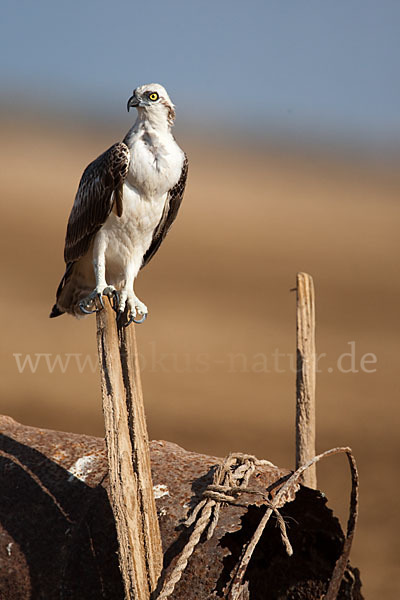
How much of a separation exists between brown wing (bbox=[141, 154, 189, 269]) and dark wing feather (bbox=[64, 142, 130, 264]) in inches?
16.0

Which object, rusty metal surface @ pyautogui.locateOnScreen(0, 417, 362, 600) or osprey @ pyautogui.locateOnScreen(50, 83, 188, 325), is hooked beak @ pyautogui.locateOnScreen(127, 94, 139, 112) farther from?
rusty metal surface @ pyautogui.locateOnScreen(0, 417, 362, 600)

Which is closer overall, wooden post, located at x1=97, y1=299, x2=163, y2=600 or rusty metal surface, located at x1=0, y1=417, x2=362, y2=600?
wooden post, located at x1=97, y1=299, x2=163, y2=600

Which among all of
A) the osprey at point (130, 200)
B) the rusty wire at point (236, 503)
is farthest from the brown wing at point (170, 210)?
the rusty wire at point (236, 503)

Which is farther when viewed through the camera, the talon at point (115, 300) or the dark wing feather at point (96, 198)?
the talon at point (115, 300)

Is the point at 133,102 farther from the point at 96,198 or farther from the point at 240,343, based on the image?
the point at 240,343

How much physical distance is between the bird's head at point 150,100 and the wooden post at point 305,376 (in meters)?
1.34

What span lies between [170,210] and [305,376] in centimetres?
143

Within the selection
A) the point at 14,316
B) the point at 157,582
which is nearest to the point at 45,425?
the point at 14,316

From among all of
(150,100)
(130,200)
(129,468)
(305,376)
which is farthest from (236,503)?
(150,100)

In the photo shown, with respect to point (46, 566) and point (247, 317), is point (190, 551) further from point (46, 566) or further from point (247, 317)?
point (247, 317)

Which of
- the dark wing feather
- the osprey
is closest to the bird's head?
the osprey

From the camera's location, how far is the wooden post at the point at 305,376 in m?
4.51

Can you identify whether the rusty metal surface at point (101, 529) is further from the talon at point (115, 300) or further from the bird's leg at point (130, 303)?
the talon at point (115, 300)

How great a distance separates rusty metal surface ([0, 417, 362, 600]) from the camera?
10.7 ft
